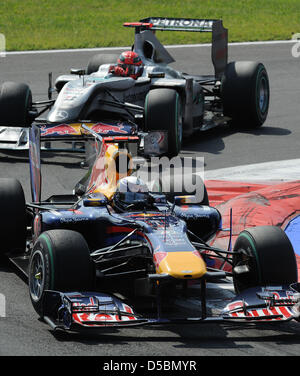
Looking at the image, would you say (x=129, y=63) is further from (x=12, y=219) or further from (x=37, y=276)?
(x=37, y=276)

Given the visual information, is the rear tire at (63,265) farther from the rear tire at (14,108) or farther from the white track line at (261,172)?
the rear tire at (14,108)

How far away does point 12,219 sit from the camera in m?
10.2

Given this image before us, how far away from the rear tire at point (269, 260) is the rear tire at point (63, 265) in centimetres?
156

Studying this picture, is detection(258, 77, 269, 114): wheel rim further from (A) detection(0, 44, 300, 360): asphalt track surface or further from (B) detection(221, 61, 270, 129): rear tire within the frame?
(A) detection(0, 44, 300, 360): asphalt track surface

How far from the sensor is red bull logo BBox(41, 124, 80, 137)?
15109 millimetres

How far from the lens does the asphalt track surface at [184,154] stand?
25.9ft

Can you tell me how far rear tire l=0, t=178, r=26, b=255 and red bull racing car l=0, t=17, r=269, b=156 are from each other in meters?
4.03

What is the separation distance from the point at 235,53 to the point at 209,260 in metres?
16.5

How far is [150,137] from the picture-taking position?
1095cm

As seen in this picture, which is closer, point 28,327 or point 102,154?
point 28,327
